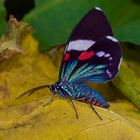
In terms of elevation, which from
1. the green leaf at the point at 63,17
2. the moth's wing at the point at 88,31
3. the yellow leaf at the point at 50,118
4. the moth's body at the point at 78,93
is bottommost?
the yellow leaf at the point at 50,118

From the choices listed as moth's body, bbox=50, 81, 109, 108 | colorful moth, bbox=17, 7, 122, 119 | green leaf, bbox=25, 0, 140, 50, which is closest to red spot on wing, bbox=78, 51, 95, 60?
colorful moth, bbox=17, 7, 122, 119

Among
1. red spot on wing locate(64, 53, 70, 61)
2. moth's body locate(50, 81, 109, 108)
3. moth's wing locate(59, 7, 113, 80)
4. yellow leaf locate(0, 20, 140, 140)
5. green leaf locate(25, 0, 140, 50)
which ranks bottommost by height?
yellow leaf locate(0, 20, 140, 140)

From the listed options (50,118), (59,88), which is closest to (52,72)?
(59,88)

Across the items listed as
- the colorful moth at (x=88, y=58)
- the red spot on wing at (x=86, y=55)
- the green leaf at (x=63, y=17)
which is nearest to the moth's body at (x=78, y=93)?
the colorful moth at (x=88, y=58)

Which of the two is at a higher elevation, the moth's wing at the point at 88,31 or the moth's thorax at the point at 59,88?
the moth's wing at the point at 88,31

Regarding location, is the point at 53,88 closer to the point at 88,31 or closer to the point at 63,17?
the point at 88,31

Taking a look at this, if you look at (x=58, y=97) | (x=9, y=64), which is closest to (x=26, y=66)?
(x=9, y=64)

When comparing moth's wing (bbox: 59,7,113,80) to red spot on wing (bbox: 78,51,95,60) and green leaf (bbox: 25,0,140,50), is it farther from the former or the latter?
green leaf (bbox: 25,0,140,50)

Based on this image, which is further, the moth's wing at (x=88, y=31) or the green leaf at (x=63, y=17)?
the green leaf at (x=63, y=17)

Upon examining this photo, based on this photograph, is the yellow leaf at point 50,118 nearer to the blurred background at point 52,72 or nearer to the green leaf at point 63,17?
the blurred background at point 52,72
